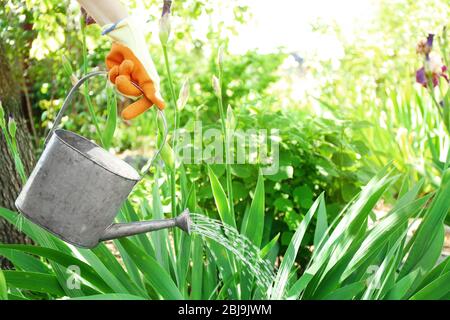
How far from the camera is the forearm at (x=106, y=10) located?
69.3 inches

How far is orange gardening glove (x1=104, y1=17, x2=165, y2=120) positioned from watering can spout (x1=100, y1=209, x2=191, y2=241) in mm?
264

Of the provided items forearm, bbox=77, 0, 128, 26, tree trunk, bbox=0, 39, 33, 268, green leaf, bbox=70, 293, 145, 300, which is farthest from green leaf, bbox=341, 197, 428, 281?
tree trunk, bbox=0, 39, 33, 268

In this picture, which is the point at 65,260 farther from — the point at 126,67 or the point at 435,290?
the point at 435,290

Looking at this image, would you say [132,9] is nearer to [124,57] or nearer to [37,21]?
[37,21]

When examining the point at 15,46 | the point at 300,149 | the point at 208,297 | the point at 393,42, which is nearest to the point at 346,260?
the point at 208,297

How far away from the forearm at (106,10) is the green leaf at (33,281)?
71 centimetres

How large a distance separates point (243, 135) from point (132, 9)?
1414 millimetres

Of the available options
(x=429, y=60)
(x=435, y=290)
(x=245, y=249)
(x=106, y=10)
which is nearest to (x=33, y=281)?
(x=245, y=249)

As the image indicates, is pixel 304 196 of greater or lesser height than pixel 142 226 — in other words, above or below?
below

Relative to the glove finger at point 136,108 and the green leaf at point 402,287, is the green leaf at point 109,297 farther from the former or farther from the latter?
the green leaf at point 402,287

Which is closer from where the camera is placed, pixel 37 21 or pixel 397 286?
pixel 397 286

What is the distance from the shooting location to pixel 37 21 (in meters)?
3.50

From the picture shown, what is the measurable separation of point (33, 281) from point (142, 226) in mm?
441

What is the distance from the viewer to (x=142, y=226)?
171 cm
